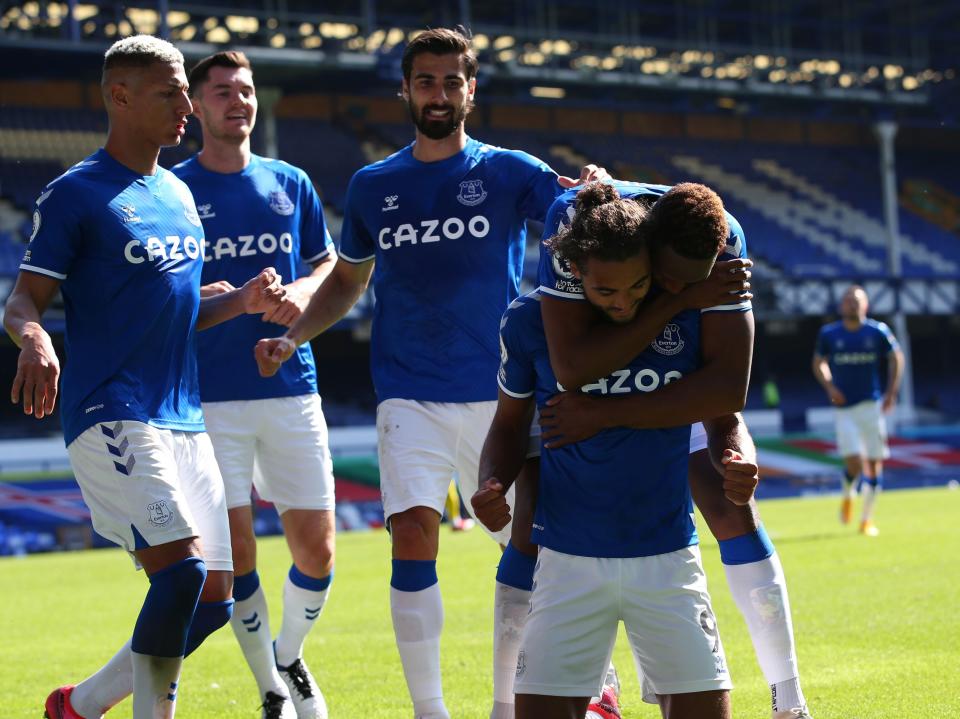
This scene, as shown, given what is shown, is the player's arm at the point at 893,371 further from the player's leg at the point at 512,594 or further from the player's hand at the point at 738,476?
the player's hand at the point at 738,476

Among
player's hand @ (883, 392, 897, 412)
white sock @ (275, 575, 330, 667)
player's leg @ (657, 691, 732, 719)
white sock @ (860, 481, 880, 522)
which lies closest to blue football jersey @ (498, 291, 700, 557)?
player's leg @ (657, 691, 732, 719)

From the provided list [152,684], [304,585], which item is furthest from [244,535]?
[152,684]

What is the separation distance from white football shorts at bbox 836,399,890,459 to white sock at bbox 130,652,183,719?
508 inches

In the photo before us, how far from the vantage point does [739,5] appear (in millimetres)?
37688

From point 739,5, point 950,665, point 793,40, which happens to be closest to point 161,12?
point 739,5

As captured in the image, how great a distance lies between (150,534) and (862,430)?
13.4 meters

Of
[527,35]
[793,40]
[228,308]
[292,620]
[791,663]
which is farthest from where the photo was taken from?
[793,40]

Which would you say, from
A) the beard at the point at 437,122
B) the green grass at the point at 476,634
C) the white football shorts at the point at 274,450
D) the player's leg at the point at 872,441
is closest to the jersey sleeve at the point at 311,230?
the white football shorts at the point at 274,450

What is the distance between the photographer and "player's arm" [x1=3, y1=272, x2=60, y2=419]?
459 centimetres

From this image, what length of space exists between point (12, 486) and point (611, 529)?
1727 cm

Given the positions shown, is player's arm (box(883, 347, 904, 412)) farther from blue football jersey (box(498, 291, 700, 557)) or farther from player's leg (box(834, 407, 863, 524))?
blue football jersey (box(498, 291, 700, 557))

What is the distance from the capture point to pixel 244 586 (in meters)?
6.48

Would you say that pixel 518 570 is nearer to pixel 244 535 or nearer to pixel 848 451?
pixel 244 535

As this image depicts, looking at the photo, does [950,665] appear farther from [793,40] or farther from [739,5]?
[793,40]
